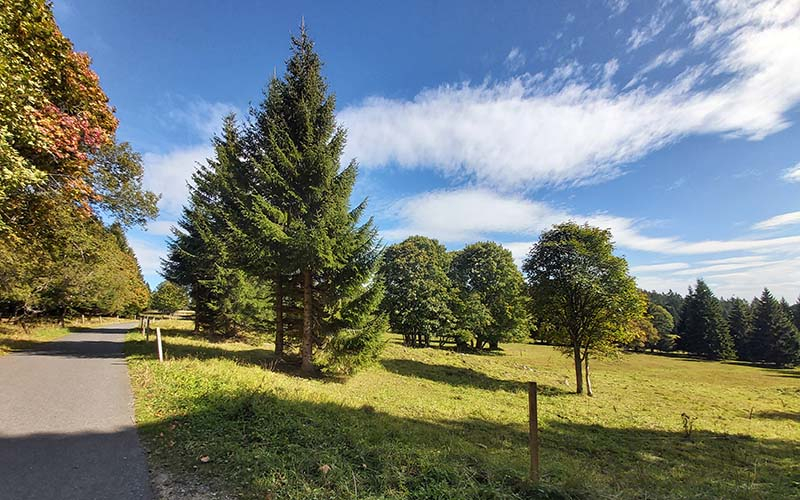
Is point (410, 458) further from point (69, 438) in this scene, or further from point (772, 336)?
point (772, 336)

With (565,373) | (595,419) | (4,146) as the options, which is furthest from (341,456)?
(565,373)

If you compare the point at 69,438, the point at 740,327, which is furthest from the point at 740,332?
the point at 69,438

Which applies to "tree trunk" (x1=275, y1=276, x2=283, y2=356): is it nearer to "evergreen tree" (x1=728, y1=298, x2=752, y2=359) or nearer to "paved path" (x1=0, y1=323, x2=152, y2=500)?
"paved path" (x1=0, y1=323, x2=152, y2=500)

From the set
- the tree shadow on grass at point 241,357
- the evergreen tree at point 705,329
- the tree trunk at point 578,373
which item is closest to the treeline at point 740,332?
the evergreen tree at point 705,329

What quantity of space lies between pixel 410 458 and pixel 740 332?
251ft

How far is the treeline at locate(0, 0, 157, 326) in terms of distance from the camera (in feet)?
22.7

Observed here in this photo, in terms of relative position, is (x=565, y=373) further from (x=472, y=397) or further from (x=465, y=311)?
(x=472, y=397)

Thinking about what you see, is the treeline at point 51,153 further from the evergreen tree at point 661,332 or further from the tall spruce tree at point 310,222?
the evergreen tree at point 661,332

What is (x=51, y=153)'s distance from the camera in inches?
336

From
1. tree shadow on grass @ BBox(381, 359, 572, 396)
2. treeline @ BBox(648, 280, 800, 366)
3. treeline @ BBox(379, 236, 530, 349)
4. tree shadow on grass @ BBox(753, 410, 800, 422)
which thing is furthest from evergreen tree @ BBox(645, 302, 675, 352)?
tree shadow on grass @ BBox(381, 359, 572, 396)

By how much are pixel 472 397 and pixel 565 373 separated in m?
16.6

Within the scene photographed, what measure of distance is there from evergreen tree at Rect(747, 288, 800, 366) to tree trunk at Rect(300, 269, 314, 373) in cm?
6627

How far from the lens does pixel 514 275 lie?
3959 centimetres

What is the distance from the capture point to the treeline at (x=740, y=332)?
157 ft
